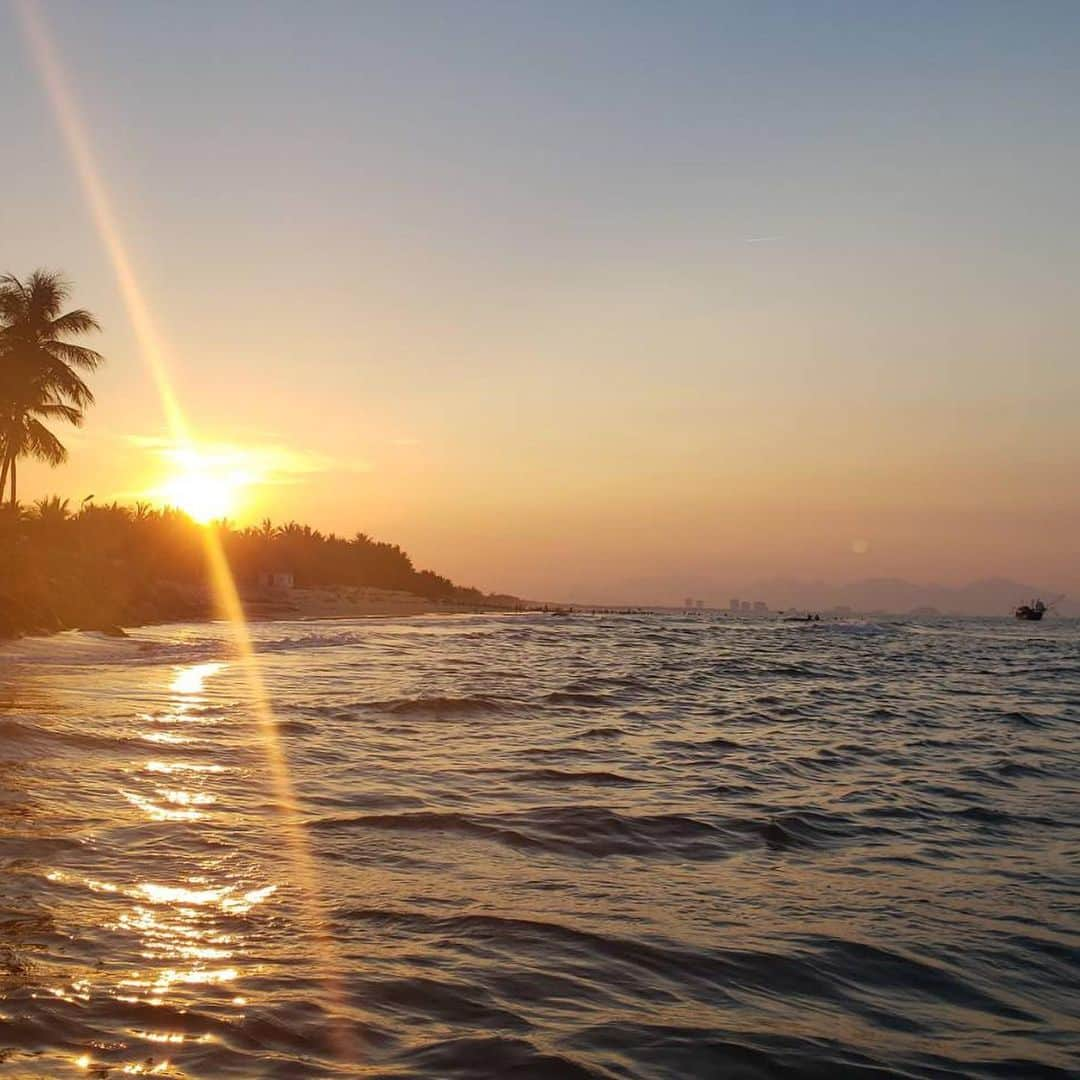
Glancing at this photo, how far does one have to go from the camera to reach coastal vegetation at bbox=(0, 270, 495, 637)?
32.4m

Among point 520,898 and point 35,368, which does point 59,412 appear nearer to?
point 35,368

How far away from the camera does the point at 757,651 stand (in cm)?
4319

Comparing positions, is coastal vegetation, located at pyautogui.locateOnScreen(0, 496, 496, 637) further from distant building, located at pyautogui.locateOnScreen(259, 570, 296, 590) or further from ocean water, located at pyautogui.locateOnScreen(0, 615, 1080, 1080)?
ocean water, located at pyautogui.locateOnScreen(0, 615, 1080, 1080)

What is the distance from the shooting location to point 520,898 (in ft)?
22.2

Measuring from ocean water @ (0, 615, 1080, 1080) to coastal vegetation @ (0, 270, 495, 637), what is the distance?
57.0 feet

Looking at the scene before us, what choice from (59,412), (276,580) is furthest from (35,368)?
(276,580)

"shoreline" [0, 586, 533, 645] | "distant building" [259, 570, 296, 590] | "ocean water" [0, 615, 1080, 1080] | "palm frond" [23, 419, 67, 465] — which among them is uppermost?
"palm frond" [23, 419, 67, 465]

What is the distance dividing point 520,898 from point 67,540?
154ft

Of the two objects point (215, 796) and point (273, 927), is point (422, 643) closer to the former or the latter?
point (215, 796)

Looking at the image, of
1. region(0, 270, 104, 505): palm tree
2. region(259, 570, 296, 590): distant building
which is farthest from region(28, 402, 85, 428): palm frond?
region(259, 570, 296, 590): distant building

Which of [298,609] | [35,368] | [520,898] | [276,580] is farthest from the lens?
[276,580]

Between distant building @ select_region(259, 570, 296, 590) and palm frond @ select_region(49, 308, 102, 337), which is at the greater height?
palm frond @ select_region(49, 308, 102, 337)

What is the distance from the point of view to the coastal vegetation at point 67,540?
1275 inches

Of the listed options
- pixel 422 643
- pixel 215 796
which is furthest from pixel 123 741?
pixel 422 643
